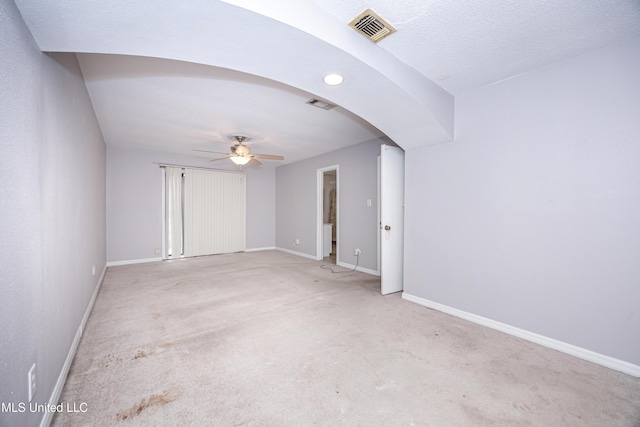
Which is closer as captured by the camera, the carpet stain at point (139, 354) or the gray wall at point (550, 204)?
the gray wall at point (550, 204)

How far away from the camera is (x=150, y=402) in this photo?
4.97 feet

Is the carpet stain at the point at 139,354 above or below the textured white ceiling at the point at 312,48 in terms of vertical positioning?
below

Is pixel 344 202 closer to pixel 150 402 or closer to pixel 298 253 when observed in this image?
pixel 298 253

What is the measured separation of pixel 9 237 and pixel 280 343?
176 centimetres

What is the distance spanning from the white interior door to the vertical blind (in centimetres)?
426

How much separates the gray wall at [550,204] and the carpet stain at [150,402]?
2.59 m

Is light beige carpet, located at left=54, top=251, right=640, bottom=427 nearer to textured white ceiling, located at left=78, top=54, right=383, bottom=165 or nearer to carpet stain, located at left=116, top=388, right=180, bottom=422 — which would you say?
carpet stain, located at left=116, top=388, right=180, bottom=422

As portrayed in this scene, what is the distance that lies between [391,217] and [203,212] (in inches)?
177

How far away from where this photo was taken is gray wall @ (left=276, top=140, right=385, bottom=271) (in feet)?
15.0

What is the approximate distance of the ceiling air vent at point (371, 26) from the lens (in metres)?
1.67

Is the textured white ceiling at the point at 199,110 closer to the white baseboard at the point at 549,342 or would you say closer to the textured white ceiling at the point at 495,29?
the textured white ceiling at the point at 495,29

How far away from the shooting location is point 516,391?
63.9 inches

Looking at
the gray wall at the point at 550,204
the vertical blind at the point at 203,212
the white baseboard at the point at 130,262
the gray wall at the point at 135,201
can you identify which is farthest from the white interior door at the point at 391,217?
the white baseboard at the point at 130,262

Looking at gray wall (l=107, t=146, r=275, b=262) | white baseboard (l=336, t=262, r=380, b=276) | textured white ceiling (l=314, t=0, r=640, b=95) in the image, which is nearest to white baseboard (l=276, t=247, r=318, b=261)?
white baseboard (l=336, t=262, r=380, b=276)
